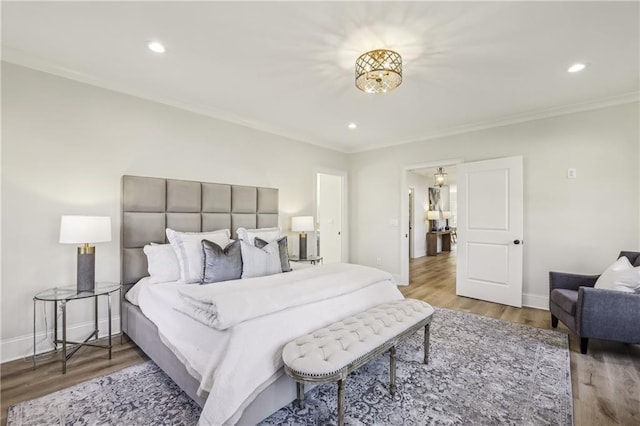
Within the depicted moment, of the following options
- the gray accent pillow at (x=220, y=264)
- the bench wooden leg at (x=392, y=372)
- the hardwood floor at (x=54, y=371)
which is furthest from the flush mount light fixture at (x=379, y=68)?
the hardwood floor at (x=54, y=371)

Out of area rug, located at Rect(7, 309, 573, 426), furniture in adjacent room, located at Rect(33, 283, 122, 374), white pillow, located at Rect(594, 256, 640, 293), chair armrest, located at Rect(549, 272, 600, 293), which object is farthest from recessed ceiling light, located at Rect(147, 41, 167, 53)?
chair armrest, located at Rect(549, 272, 600, 293)

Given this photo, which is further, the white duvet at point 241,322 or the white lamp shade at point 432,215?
the white lamp shade at point 432,215

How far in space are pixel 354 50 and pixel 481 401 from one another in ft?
9.17

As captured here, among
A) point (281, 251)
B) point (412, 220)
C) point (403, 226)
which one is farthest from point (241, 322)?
point (412, 220)

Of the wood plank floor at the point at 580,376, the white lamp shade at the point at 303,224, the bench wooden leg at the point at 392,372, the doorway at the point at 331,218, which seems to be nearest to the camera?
the wood plank floor at the point at 580,376

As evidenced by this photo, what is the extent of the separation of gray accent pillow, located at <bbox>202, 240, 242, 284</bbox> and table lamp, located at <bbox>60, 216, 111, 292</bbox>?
0.87m

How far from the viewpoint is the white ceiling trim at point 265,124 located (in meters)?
2.59

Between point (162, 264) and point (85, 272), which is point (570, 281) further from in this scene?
point (85, 272)

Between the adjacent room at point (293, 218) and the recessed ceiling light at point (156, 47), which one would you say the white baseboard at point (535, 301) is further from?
the recessed ceiling light at point (156, 47)

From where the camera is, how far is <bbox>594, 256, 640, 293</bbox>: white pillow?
2.61m

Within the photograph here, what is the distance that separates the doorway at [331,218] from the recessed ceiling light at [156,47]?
147 inches

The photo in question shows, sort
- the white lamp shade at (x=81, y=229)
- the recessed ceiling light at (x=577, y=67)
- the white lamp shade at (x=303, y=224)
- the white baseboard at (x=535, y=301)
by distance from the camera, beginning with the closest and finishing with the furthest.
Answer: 1. the white lamp shade at (x=81, y=229)
2. the recessed ceiling light at (x=577, y=67)
3. the white baseboard at (x=535, y=301)
4. the white lamp shade at (x=303, y=224)

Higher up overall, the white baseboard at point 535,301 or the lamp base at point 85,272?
the lamp base at point 85,272

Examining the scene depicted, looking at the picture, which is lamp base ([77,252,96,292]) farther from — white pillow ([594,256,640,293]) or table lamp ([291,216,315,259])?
white pillow ([594,256,640,293])
